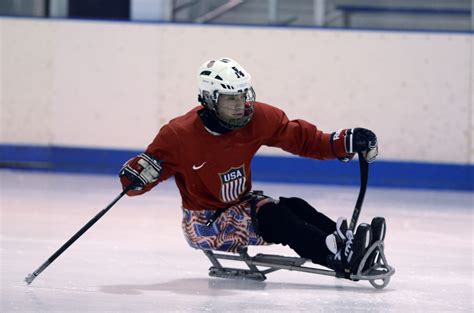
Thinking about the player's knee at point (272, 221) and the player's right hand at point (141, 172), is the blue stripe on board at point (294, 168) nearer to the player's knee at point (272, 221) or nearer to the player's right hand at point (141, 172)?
the player's knee at point (272, 221)

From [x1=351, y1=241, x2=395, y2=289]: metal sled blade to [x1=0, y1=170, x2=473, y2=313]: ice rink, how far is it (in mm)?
55

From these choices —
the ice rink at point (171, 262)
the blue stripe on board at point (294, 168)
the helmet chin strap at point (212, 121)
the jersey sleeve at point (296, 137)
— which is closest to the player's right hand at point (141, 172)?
the helmet chin strap at point (212, 121)

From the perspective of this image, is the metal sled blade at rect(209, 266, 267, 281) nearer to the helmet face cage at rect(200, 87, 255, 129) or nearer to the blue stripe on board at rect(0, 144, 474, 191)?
the helmet face cage at rect(200, 87, 255, 129)

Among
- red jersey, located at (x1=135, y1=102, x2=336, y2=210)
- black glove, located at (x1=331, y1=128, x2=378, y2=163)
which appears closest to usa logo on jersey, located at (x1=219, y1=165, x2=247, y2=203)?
red jersey, located at (x1=135, y1=102, x2=336, y2=210)

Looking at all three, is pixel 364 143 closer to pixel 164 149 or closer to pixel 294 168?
pixel 164 149

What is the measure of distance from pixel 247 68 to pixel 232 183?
4.40 metres

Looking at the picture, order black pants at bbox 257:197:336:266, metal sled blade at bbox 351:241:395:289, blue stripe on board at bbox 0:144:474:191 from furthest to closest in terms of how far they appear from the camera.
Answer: blue stripe on board at bbox 0:144:474:191 < black pants at bbox 257:197:336:266 < metal sled blade at bbox 351:241:395:289

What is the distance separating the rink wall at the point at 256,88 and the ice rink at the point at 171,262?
30.9 inches

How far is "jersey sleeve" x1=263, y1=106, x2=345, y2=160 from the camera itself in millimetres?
4664

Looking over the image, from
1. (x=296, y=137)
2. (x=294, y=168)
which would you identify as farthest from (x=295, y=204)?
(x=294, y=168)

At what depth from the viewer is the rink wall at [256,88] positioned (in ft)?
28.6

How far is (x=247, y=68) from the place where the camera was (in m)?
8.93

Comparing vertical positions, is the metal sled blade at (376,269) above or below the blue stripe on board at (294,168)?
above

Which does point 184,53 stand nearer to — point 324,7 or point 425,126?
point 324,7
